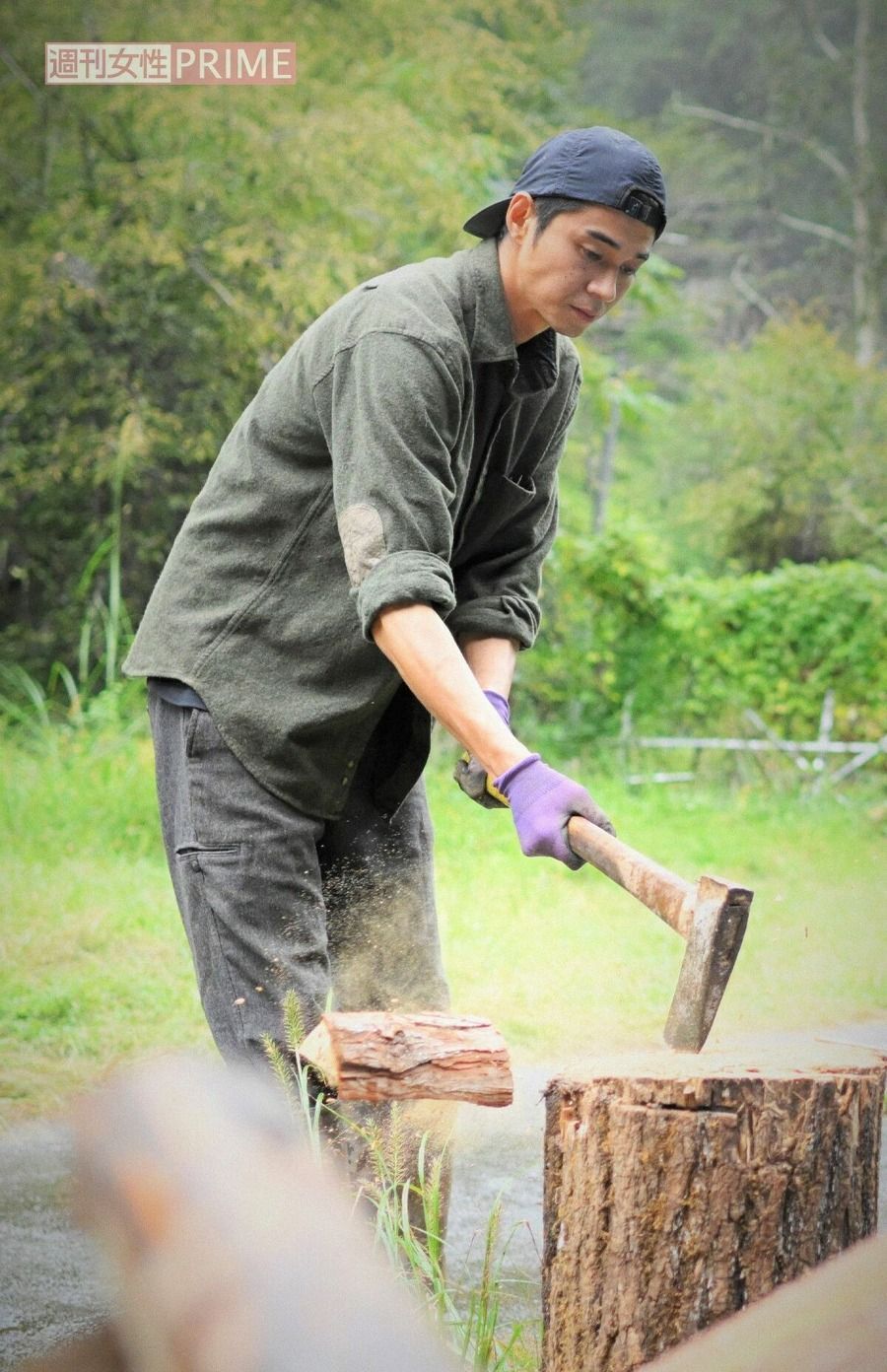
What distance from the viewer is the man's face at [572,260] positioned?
164 centimetres

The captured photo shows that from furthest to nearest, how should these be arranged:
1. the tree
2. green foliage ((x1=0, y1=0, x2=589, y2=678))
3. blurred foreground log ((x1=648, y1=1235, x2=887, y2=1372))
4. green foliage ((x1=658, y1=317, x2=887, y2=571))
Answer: the tree < green foliage ((x1=658, y1=317, x2=887, y2=571)) < green foliage ((x1=0, y1=0, x2=589, y2=678)) < blurred foreground log ((x1=648, y1=1235, x2=887, y2=1372))

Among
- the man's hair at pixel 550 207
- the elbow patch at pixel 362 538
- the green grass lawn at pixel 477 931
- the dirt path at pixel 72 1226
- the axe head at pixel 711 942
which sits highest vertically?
the man's hair at pixel 550 207

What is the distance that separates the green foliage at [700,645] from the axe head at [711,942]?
5436 millimetres

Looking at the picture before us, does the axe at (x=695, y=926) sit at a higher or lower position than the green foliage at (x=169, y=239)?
lower

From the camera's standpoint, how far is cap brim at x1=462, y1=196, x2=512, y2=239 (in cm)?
175

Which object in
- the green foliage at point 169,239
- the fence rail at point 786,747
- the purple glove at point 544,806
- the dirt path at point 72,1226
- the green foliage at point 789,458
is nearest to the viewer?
the purple glove at point 544,806

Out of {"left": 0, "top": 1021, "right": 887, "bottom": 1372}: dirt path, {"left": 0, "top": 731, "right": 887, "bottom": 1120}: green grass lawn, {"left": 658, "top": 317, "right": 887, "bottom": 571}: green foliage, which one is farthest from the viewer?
{"left": 658, "top": 317, "right": 887, "bottom": 571}: green foliage

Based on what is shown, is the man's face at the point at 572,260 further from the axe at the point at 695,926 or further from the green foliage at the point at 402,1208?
the green foliage at the point at 402,1208

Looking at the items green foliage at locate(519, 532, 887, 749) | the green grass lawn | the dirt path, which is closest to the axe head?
the dirt path

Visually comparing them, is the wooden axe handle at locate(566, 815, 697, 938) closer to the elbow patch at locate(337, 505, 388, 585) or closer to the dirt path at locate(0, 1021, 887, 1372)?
the dirt path at locate(0, 1021, 887, 1372)

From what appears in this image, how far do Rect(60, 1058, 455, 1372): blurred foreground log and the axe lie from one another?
0.82 meters

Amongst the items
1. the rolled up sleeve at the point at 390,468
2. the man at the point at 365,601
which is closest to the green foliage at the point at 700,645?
the man at the point at 365,601

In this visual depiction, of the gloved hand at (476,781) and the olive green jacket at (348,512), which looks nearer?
the olive green jacket at (348,512)

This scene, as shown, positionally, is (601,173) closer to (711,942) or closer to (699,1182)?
(711,942)
